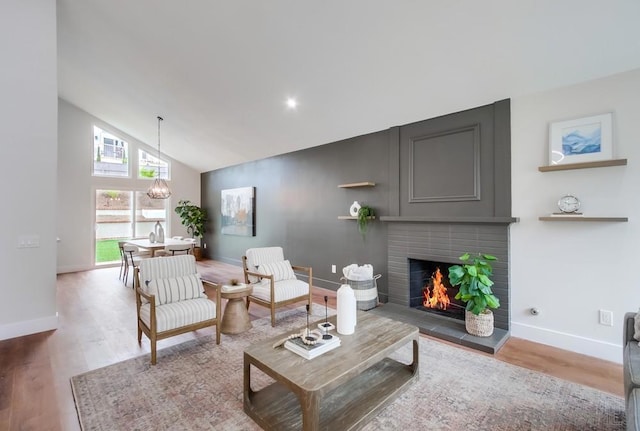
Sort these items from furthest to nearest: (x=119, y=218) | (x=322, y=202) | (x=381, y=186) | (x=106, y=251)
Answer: (x=119, y=218) < (x=106, y=251) < (x=322, y=202) < (x=381, y=186)

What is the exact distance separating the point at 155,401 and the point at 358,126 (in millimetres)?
3924

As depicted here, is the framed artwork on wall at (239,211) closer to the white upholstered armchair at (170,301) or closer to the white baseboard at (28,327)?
the white upholstered armchair at (170,301)

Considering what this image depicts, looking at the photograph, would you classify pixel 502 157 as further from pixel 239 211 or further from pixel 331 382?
pixel 239 211

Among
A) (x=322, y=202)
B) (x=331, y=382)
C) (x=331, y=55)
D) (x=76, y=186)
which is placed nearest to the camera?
(x=331, y=382)

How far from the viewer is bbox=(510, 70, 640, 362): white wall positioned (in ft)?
8.46

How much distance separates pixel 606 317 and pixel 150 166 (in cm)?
919

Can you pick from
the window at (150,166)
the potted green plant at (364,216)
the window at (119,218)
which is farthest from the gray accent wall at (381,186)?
the window at (119,218)

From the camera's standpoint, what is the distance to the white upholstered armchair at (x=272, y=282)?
3570mm

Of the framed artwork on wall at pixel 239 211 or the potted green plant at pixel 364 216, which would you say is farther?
the framed artwork on wall at pixel 239 211

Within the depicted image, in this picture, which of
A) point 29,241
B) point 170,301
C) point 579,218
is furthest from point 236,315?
point 579,218

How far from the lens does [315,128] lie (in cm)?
475

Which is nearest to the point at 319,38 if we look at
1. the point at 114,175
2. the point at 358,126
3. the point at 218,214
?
the point at 358,126

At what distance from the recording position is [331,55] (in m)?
3.20

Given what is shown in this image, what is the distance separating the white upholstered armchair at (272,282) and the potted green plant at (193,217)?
15.8ft
